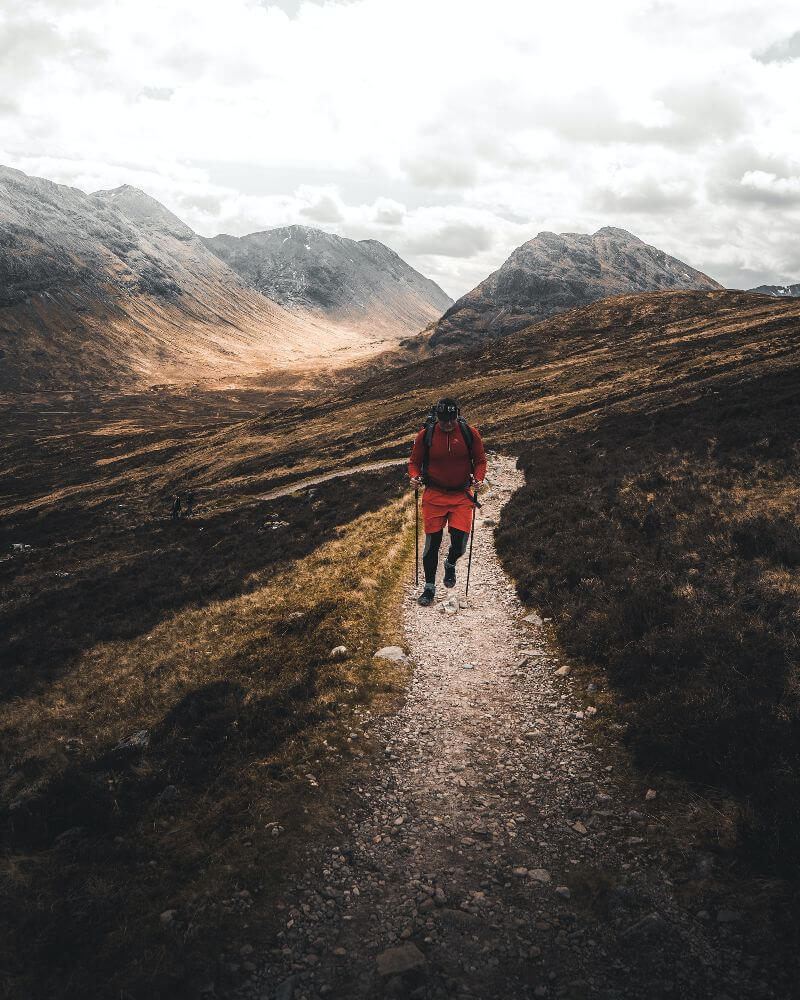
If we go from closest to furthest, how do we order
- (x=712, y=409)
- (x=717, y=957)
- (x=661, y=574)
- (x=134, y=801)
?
1. (x=717, y=957)
2. (x=134, y=801)
3. (x=661, y=574)
4. (x=712, y=409)

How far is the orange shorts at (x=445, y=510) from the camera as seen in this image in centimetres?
1238

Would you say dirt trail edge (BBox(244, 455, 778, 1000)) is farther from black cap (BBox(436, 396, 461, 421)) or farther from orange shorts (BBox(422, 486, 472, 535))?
black cap (BBox(436, 396, 461, 421))

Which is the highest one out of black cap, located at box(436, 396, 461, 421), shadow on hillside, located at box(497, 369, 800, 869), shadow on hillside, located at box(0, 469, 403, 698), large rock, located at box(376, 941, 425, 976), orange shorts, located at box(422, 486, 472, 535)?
black cap, located at box(436, 396, 461, 421)

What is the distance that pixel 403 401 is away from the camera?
95.9m

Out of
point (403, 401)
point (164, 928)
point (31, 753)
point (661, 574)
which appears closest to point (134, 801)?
point (164, 928)

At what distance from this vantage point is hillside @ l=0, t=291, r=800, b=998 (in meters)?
5.76

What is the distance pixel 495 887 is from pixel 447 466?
7.91m

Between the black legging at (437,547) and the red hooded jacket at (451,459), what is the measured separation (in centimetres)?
142

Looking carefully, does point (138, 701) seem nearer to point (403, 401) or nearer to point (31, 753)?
point (31, 753)

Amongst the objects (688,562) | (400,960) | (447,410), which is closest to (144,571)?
(447,410)

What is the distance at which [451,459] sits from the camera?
12.1 meters

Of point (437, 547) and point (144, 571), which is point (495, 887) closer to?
point (437, 547)

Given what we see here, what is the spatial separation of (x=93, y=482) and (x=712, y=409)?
2938 inches

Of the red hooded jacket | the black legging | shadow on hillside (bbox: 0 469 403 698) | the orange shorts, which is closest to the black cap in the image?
the red hooded jacket
